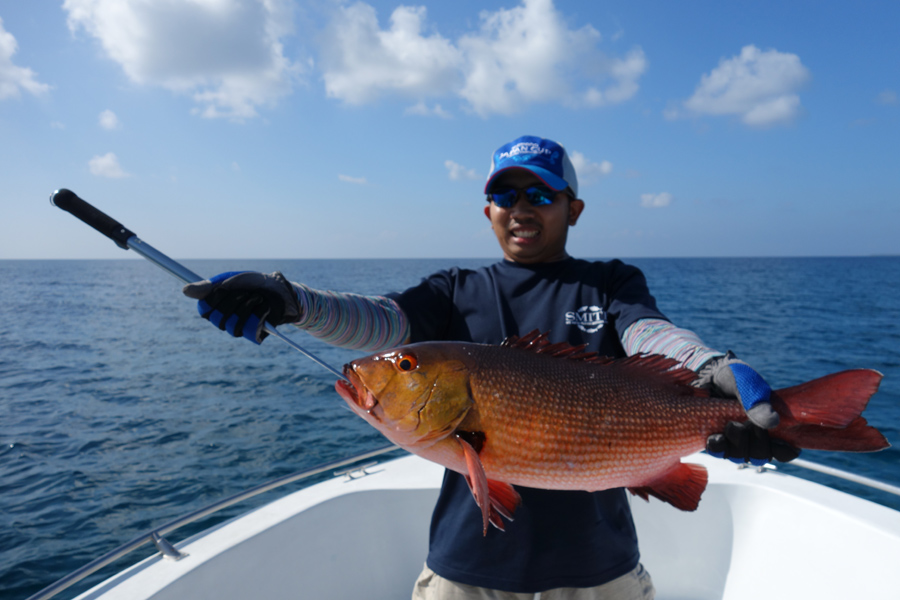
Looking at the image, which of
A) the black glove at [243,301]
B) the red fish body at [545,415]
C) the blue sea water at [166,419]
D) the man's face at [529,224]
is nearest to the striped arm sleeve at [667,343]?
the red fish body at [545,415]

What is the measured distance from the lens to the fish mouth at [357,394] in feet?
5.40

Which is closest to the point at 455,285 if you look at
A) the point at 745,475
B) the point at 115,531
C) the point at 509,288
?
the point at 509,288

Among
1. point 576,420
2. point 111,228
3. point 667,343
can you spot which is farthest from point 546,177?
point 111,228

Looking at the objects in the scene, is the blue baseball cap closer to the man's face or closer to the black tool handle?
the man's face

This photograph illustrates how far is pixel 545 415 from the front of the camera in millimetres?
1650

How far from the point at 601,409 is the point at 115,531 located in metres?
7.71

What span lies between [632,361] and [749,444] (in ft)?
1.51

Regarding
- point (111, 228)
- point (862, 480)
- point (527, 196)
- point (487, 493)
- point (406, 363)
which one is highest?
point (527, 196)

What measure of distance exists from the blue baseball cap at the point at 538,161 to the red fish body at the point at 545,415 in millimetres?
1073

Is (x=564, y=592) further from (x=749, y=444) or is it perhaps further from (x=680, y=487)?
(x=749, y=444)

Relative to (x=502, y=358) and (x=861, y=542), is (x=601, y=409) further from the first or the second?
(x=861, y=542)

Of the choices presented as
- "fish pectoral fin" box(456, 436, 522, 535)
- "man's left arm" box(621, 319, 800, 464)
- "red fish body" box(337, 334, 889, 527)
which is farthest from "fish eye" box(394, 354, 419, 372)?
"man's left arm" box(621, 319, 800, 464)

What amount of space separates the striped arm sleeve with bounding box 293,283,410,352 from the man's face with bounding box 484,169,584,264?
2.42 feet

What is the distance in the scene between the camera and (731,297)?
128ft
